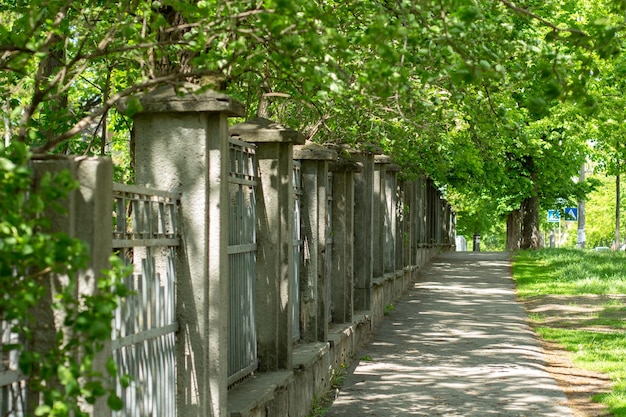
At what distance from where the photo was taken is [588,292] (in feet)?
78.0

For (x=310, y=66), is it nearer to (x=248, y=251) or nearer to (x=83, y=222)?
(x=83, y=222)

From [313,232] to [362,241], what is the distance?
4.84m

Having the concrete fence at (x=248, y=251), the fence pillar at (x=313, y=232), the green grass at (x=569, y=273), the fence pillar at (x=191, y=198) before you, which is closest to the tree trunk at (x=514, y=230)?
the green grass at (x=569, y=273)

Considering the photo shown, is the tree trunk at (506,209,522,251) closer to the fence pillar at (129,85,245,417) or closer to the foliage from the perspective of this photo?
the fence pillar at (129,85,245,417)

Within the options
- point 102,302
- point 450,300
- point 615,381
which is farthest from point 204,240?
point 450,300

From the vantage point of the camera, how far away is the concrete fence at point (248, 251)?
6414mm

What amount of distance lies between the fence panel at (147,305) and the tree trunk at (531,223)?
1465 inches

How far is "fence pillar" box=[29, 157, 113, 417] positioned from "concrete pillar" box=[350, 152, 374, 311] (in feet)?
38.1

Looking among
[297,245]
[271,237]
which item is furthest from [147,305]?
[297,245]

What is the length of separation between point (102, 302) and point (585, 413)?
7.59 meters

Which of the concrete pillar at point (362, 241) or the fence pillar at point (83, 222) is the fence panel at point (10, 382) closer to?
the fence pillar at point (83, 222)

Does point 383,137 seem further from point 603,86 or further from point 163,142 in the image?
point 603,86

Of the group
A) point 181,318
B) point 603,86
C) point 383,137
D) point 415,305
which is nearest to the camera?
point 181,318

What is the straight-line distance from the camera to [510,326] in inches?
696
